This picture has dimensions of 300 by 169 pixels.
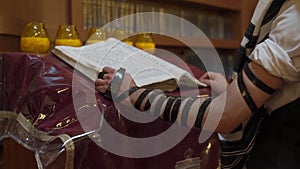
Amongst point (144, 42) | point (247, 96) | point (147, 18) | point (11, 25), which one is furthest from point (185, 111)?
point (147, 18)

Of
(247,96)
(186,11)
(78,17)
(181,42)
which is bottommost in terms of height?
(181,42)

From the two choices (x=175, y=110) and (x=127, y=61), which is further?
(x=127, y=61)

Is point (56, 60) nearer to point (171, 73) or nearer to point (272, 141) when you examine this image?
point (171, 73)

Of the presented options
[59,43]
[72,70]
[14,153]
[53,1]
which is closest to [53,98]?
[72,70]

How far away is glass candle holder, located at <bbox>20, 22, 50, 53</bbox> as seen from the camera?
1.09 m

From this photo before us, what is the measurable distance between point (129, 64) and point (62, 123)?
0.27 m

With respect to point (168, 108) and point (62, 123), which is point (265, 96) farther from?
point (62, 123)

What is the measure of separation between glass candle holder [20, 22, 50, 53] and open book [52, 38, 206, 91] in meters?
0.14

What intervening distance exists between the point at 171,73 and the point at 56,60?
0.31 metres

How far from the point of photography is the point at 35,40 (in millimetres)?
1084

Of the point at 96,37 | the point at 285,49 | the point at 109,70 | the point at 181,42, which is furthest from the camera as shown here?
the point at 181,42

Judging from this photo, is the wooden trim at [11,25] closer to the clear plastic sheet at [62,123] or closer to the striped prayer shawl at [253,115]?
Answer: the clear plastic sheet at [62,123]

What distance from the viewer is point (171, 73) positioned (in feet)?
3.11

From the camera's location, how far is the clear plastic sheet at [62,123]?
0.69 meters
